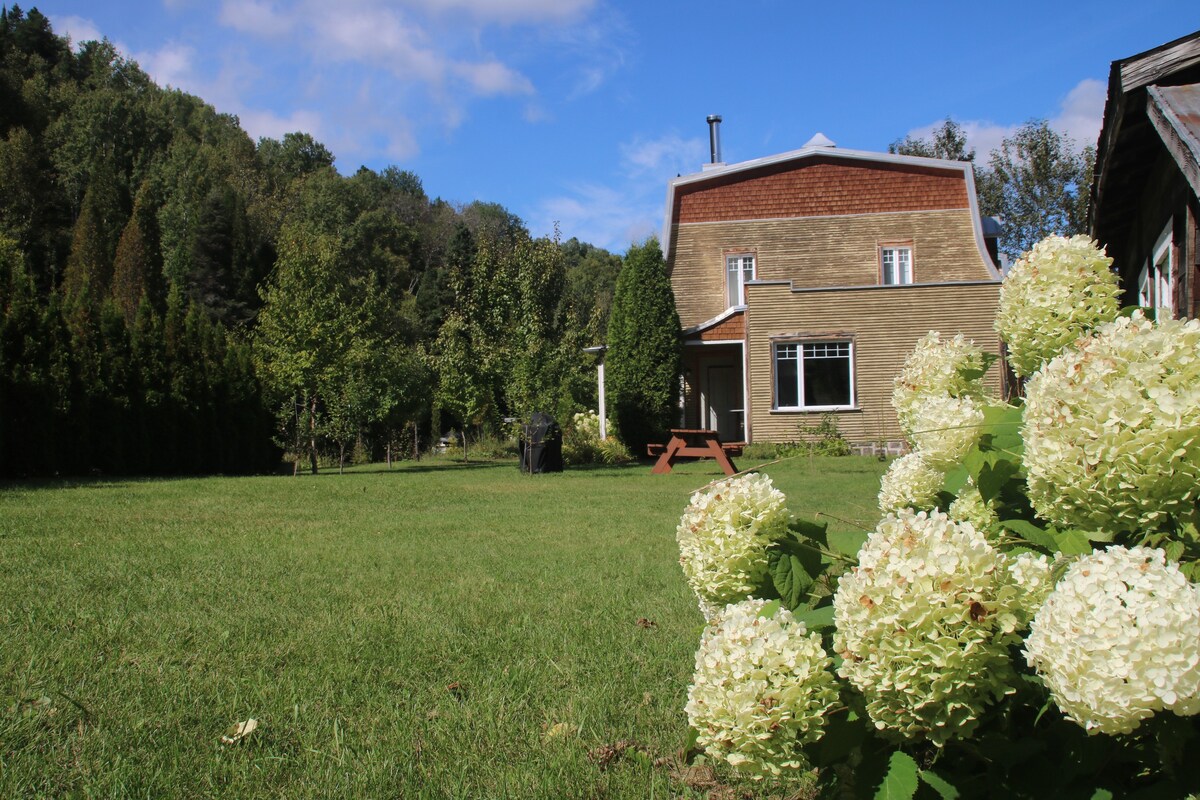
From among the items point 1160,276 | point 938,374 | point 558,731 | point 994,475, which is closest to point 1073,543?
point 994,475

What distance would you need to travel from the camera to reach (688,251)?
23781 mm

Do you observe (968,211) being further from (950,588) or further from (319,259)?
(950,588)

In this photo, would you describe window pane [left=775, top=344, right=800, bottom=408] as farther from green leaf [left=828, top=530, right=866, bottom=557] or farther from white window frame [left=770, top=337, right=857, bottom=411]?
green leaf [left=828, top=530, right=866, bottom=557]

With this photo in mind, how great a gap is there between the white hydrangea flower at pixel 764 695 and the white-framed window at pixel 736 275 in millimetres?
22382

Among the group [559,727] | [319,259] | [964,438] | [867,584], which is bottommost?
[559,727]

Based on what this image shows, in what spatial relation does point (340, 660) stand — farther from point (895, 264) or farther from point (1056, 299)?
point (895, 264)

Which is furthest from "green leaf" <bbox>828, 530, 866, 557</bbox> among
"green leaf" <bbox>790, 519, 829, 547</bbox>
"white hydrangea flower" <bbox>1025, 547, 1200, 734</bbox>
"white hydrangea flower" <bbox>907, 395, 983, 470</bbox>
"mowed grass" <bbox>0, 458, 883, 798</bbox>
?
"white hydrangea flower" <bbox>1025, 547, 1200, 734</bbox>

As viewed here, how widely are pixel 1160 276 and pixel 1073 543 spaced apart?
6994 millimetres

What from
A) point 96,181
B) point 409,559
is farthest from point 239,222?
point 409,559

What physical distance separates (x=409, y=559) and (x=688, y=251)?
1825 centimetres

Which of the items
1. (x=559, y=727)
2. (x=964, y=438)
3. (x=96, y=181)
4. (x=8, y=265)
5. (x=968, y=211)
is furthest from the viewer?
(x=96, y=181)

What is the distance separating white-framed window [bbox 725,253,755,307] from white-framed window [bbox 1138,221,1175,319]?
49.7ft

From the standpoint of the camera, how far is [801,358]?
20.7 metres

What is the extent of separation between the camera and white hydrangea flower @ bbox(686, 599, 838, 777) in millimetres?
1614
